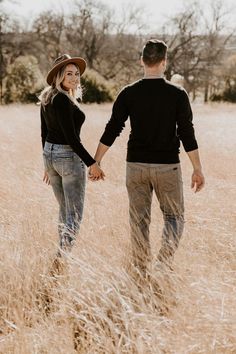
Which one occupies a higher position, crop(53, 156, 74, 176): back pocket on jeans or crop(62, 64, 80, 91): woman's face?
crop(62, 64, 80, 91): woman's face

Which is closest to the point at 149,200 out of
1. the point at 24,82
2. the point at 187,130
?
the point at 187,130

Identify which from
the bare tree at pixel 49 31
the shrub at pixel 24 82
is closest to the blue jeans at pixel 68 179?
the shrub at pixel 24 82

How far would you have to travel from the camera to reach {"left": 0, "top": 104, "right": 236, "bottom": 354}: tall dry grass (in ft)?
8.64

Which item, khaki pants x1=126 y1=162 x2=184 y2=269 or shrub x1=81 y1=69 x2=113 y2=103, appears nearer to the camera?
khaki pants x1=126 y1=162 x2=184 y2=269

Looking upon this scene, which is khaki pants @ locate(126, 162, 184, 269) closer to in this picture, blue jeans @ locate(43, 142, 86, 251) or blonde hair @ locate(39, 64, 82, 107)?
blue jeans @ locate(43, 142, 86, 251)

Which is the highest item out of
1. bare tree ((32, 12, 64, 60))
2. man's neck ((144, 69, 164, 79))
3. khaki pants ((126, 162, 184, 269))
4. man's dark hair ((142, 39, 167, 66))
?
bare tree ((32, 12, 64, 60))

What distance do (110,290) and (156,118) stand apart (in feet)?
4.06

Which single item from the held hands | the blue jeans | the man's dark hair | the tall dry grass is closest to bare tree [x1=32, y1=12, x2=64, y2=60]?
the tall dry grass

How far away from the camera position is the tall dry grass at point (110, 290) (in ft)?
8.64

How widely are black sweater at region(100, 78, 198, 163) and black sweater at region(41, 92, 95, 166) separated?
0.36 meters

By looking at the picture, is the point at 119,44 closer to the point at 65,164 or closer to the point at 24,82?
the point at 24,82

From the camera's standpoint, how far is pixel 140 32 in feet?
182

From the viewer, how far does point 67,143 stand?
3.74m

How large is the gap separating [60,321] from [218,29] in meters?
52.7
